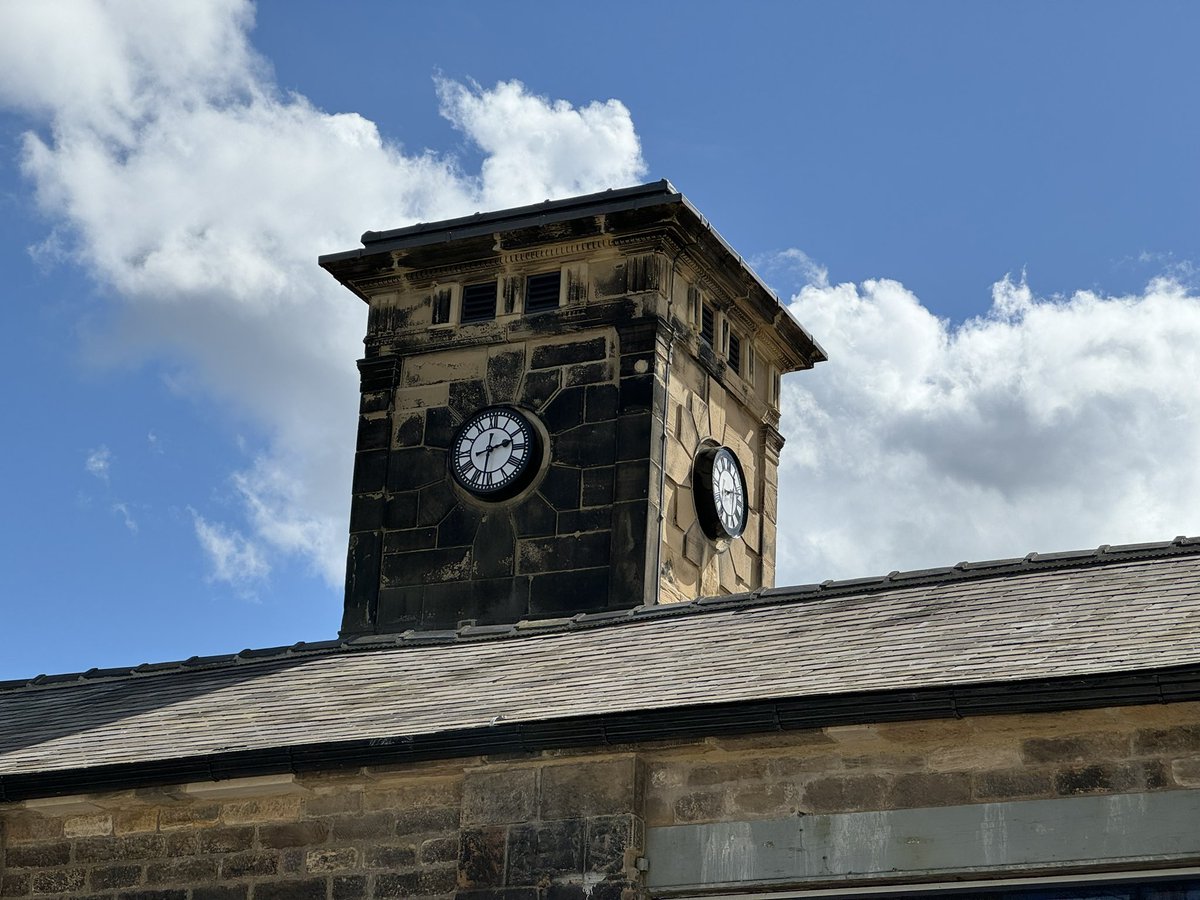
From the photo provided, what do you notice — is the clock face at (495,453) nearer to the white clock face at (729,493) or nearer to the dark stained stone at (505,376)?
the dark stained stone at (505,376)

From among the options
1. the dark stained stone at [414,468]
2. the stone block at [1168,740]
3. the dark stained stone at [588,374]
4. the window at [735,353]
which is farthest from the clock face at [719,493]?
the stone block at [1168,740]

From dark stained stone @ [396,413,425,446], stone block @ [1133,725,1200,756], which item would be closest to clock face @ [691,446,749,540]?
dark stained stone @ [396,413,425,446]

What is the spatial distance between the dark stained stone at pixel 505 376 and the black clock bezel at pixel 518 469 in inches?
4.1

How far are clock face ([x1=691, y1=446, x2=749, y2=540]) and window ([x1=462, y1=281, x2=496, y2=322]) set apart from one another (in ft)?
7.03

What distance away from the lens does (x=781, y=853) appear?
9.43m

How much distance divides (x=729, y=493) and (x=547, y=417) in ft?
6.04

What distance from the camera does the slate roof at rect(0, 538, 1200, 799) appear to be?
372 inches

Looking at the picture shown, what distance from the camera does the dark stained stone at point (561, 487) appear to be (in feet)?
51.9

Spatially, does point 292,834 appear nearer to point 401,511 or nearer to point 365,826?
point 365,826

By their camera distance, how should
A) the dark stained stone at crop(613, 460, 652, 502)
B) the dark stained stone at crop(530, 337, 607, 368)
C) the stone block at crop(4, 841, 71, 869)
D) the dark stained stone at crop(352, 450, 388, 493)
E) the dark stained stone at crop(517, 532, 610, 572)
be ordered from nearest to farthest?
1. the stone block at crop(4, 841, 71, 869)
2. the dark stained stone at crop(517, 532, 610, 572)
3. the dark stained stone at crop(613, 460, 652, 502)
4. the dark stained stone at crop(530, 337, 607, 368)
5. the dark stained stone at crop(352, 450, 388, 493)

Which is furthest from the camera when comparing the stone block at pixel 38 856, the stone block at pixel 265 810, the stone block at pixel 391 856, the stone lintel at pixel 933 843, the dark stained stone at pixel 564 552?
the dark stained stone at pixel 564 552

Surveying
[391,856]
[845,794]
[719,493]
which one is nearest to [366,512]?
[719,493]

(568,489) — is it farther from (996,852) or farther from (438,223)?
(996,852)

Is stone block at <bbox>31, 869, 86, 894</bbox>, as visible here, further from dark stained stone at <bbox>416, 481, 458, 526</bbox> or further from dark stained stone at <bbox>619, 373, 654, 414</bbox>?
dark stained stone at <bbox>619, 373, 654, 414</bbox>
